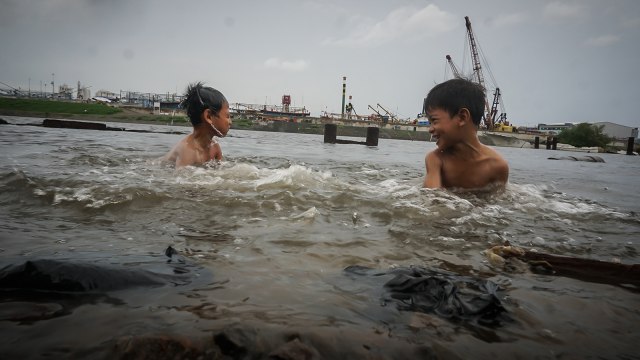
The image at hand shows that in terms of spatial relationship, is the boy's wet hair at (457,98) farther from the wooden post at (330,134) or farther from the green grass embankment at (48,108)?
the green grass embankment at (48,108)

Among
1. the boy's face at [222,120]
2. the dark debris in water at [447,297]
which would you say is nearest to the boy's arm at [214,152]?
the boy's face at [222,120]

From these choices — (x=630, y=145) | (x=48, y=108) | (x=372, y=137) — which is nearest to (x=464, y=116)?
(x=372, y=137)

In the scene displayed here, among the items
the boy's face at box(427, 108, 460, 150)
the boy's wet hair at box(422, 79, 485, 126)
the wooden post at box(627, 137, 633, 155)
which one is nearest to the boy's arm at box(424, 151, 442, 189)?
the boy's face at box(427, 108, 460, 150)

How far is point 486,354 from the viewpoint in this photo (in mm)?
1024

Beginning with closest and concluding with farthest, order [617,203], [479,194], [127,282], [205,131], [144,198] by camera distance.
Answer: [127,282], [144,198], [479,194], [617,203], [205,131]

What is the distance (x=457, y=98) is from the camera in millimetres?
4062

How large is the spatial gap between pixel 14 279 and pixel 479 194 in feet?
13.9

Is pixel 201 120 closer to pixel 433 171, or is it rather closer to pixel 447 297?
pixel 433 171

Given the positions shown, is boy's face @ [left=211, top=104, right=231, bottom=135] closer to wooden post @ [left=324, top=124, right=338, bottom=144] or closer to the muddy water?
the muddy water

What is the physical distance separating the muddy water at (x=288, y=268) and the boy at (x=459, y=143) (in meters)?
0.62

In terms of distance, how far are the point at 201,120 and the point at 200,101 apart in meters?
0.29

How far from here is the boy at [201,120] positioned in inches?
212

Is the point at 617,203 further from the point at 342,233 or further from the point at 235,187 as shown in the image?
the point at 235,187

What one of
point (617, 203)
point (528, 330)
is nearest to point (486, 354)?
point (528, 330)
